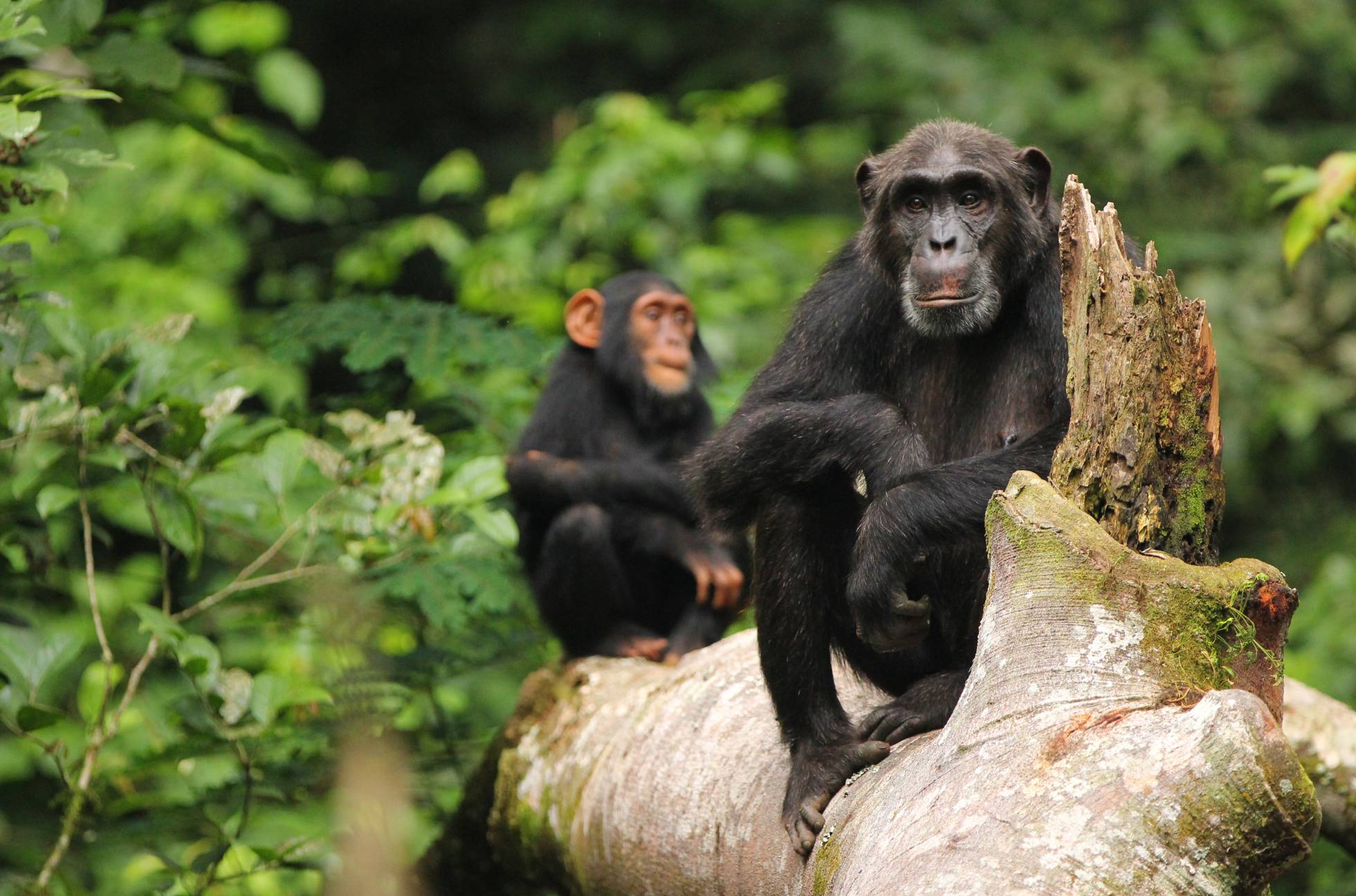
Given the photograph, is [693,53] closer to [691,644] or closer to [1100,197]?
[1100,197]

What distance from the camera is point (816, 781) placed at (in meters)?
3.40

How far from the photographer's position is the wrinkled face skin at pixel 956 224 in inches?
143

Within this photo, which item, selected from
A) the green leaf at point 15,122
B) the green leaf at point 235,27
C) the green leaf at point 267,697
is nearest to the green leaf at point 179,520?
the green leaf at point 267,697

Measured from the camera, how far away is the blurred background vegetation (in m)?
4.54

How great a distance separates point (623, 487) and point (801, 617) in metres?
2.81

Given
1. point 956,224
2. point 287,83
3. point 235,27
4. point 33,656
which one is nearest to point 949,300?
point 956,224

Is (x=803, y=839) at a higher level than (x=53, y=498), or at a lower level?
higher

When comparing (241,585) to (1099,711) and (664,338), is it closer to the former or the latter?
(664,338)

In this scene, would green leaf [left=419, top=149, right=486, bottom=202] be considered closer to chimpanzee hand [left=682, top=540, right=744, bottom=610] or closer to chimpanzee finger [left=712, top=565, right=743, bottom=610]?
chimpanzee hand [left=682, top=540, right=744, bottom=610]

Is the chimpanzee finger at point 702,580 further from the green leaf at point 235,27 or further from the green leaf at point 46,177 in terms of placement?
the green leaf at point 235,27

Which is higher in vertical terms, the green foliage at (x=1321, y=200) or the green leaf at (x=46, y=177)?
the green foliage at (x=1321, y=200)

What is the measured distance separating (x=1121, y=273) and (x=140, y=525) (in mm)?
5059

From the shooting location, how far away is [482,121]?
14.1m

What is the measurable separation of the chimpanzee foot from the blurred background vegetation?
5.77ft
